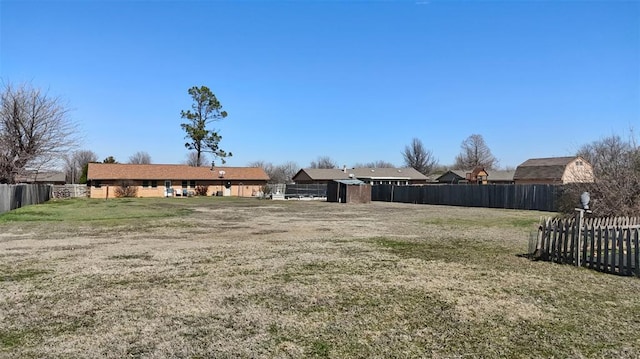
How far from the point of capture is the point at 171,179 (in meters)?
53.6

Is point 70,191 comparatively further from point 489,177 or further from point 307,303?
point 489,177

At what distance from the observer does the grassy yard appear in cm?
422

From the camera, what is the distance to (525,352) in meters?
4.10

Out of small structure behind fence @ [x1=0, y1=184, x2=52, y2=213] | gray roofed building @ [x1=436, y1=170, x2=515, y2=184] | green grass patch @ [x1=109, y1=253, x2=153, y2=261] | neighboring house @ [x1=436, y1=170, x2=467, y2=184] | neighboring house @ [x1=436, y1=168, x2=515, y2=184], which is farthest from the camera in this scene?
neighboring house @ [x1=436, y1=170, x2=467, y2=184]

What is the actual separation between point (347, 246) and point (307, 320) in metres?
6.02

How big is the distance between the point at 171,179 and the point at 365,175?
33.5 metres

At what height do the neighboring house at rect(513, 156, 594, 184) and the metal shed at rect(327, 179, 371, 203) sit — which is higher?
the neighboring house at rect(513, 156, 594, 184)

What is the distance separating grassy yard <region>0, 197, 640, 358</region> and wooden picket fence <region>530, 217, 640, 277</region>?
44 cm

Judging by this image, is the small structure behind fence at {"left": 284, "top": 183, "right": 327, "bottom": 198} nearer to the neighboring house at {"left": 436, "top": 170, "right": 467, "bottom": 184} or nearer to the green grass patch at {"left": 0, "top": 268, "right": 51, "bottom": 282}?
the neighboring house at {"left": 436, "top": 170, "right": 467, "bottom": 184}

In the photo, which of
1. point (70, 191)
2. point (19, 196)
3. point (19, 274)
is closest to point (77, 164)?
point (70, 191)

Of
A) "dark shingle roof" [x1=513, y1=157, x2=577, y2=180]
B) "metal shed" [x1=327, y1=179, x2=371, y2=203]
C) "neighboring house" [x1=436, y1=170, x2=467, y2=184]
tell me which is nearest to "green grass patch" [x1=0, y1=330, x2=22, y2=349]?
"metal shed" [x1=327, y1=179, x2=371, y2=203]

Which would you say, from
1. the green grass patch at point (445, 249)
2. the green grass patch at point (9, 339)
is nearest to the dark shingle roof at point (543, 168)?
the green grass patch at point (445, 249)

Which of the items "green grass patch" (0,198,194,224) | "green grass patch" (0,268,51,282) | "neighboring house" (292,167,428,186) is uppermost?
"neighboring house" (292,167,428,186)

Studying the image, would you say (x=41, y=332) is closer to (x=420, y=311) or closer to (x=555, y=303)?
(x=420, y=311)
